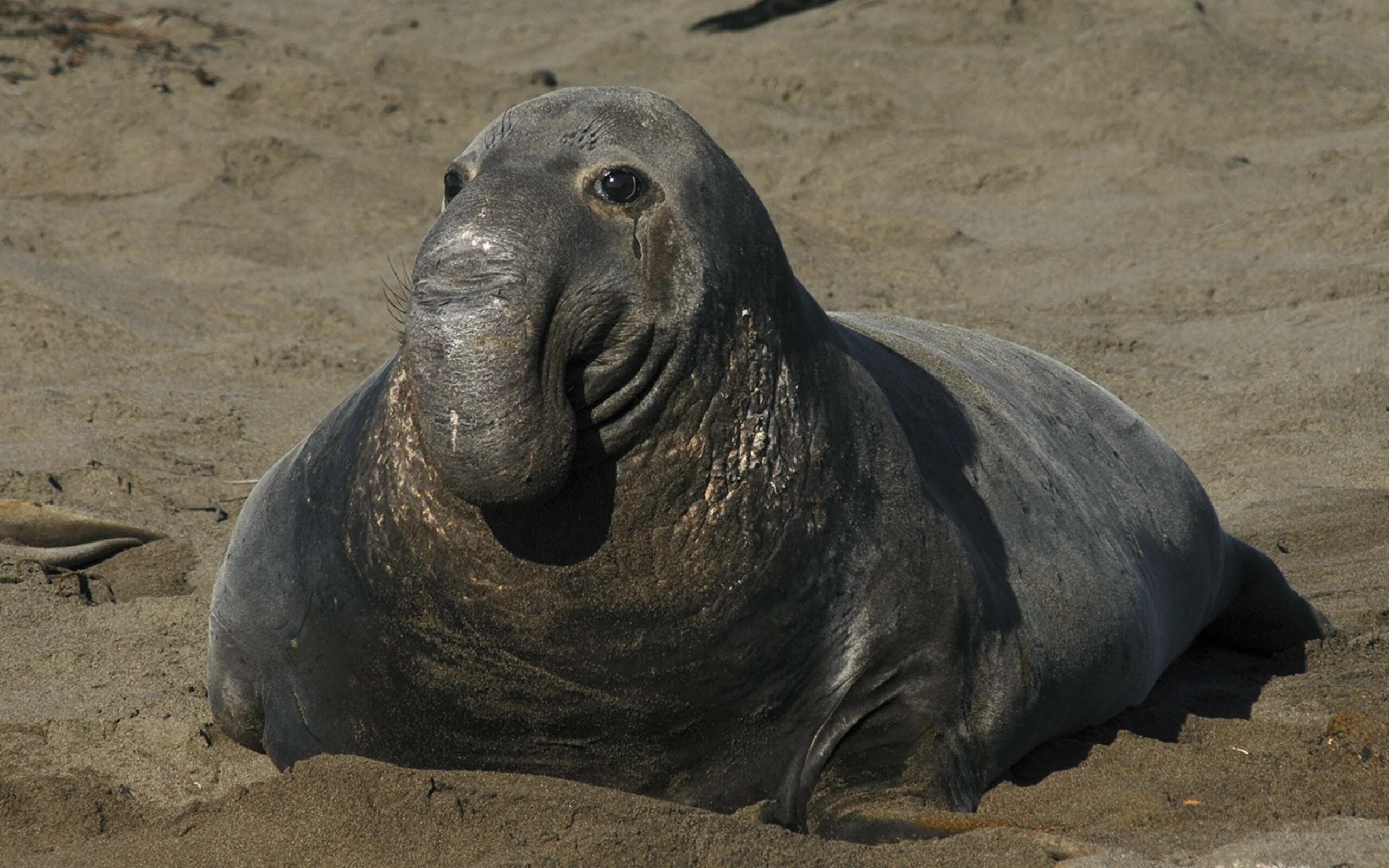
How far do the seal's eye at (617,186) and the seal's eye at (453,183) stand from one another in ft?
0.78

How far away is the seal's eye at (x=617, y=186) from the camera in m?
2.85

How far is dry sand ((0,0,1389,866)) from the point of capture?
305cm

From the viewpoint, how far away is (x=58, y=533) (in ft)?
15.8

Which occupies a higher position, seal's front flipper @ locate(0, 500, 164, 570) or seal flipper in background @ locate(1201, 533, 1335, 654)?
seal's front flipper @ locate(0, 500, 164, 570)

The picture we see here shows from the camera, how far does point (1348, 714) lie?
3572 millimetres

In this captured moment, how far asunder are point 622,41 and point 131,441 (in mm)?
6492

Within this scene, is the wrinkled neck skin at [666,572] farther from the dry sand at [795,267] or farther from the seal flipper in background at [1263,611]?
the seal flipper in background at [1263,611]

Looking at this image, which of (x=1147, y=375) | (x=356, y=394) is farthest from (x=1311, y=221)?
(x=356, y=394)

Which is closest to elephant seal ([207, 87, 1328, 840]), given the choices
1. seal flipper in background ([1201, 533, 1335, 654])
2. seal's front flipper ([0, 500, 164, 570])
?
seal flipper in background ([1201, 533, 1335, 654])

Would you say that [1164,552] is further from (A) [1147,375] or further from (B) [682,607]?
(A) [1147,375]

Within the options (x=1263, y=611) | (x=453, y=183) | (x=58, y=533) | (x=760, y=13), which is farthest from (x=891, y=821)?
(x=760, y=13)

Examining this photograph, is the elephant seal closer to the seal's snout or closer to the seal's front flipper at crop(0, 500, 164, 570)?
the seal's snout

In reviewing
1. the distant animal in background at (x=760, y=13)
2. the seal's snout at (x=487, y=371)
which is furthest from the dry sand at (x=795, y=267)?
the seal's snout at (x=487, y=371)

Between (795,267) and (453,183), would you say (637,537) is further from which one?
(795,267)
